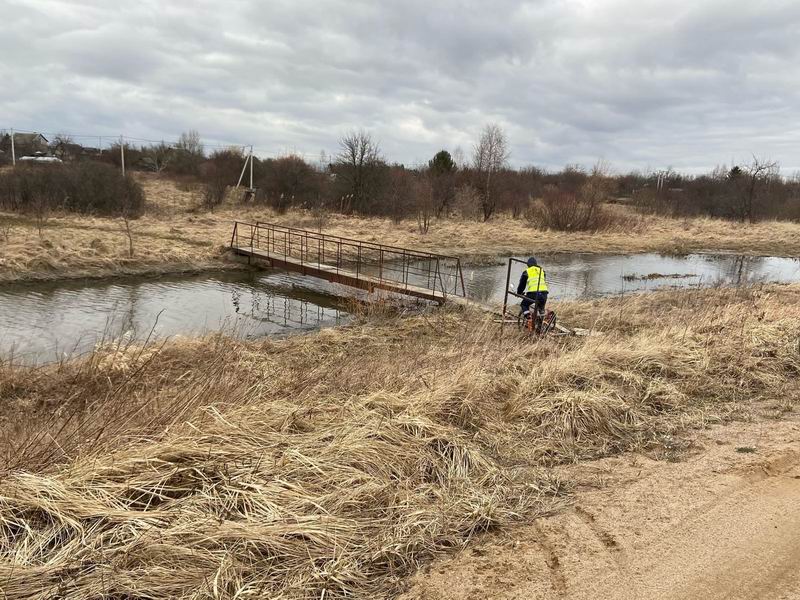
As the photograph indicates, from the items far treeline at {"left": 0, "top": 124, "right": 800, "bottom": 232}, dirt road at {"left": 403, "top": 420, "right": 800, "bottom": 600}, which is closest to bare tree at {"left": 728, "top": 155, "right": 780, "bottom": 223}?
far treeline at {"left": 0, "top": 124, "right": 800, "bottom": 232}

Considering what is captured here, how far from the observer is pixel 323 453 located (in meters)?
3.95

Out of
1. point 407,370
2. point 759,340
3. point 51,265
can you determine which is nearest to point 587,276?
point 759,340

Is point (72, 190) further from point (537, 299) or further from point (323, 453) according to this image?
point (323, 453)

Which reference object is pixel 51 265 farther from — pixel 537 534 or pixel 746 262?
pixel 746 262

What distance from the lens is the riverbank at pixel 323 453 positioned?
2859 mm

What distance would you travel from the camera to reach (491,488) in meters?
3.86

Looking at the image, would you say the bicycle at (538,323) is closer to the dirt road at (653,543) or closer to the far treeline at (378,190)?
the dirt road at (653,543)

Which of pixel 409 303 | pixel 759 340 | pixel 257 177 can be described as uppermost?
pixel 257 177

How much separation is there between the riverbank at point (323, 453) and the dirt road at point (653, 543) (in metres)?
0.21

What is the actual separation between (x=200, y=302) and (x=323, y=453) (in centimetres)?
1264

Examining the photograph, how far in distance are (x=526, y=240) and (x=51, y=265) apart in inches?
970

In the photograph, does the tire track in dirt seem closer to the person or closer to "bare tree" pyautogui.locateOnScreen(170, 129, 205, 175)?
the person

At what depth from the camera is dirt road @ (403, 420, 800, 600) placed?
2.88 meters

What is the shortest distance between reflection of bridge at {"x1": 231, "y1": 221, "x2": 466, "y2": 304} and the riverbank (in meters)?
7.86
